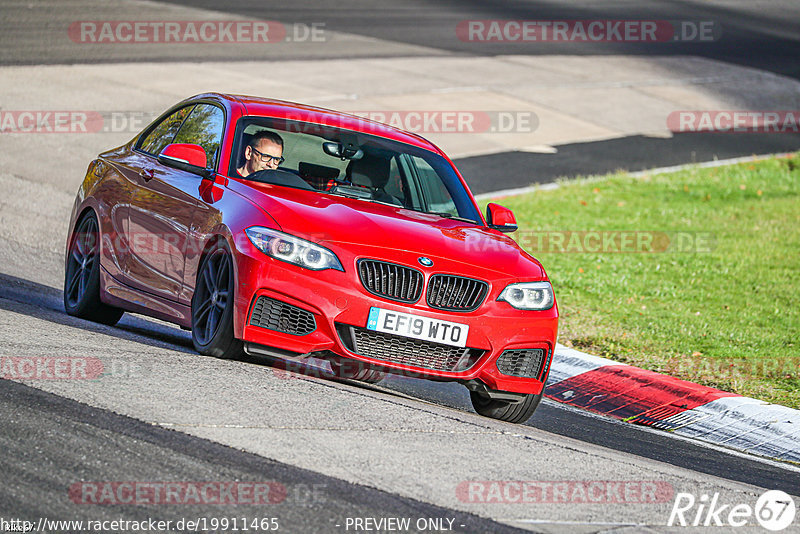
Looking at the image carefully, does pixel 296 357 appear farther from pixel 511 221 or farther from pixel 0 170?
pixel 0 170

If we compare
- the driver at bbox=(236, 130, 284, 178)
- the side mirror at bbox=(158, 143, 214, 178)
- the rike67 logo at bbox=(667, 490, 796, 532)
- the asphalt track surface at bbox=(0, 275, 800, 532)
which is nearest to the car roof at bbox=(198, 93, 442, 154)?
the driver at bbox=(236, 130, 284, 178)

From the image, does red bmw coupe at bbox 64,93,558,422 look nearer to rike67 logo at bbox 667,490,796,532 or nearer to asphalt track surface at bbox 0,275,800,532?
asphalt track surface at bbox 0,275,800,532

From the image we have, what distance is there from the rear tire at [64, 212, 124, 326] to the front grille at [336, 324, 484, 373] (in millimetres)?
2687

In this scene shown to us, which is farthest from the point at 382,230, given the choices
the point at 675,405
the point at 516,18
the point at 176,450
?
the point at 516,18

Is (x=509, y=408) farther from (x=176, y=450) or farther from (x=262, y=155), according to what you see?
(x=176, y=450)

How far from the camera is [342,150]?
8148 millimetres

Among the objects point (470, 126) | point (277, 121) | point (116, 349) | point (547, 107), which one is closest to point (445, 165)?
point (277, 121)

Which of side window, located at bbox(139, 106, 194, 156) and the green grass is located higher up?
side window, located at bbox(139, 106, 194, 156)

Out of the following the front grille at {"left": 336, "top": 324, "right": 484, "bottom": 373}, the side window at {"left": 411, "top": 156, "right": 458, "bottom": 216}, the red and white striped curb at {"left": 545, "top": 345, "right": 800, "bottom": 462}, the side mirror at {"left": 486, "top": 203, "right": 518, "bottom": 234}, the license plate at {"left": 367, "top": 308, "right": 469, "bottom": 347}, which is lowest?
the red and white striped curb at {"left": 545, "top": 345, "right": 800, "bottom": 462}

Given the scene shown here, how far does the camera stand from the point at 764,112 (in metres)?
26.2

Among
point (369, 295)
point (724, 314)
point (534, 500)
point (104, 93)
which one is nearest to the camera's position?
point (534, 500)

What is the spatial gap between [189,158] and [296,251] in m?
1.33

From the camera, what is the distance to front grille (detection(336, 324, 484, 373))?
6.62 meters

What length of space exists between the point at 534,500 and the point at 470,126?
16756 millimetres
